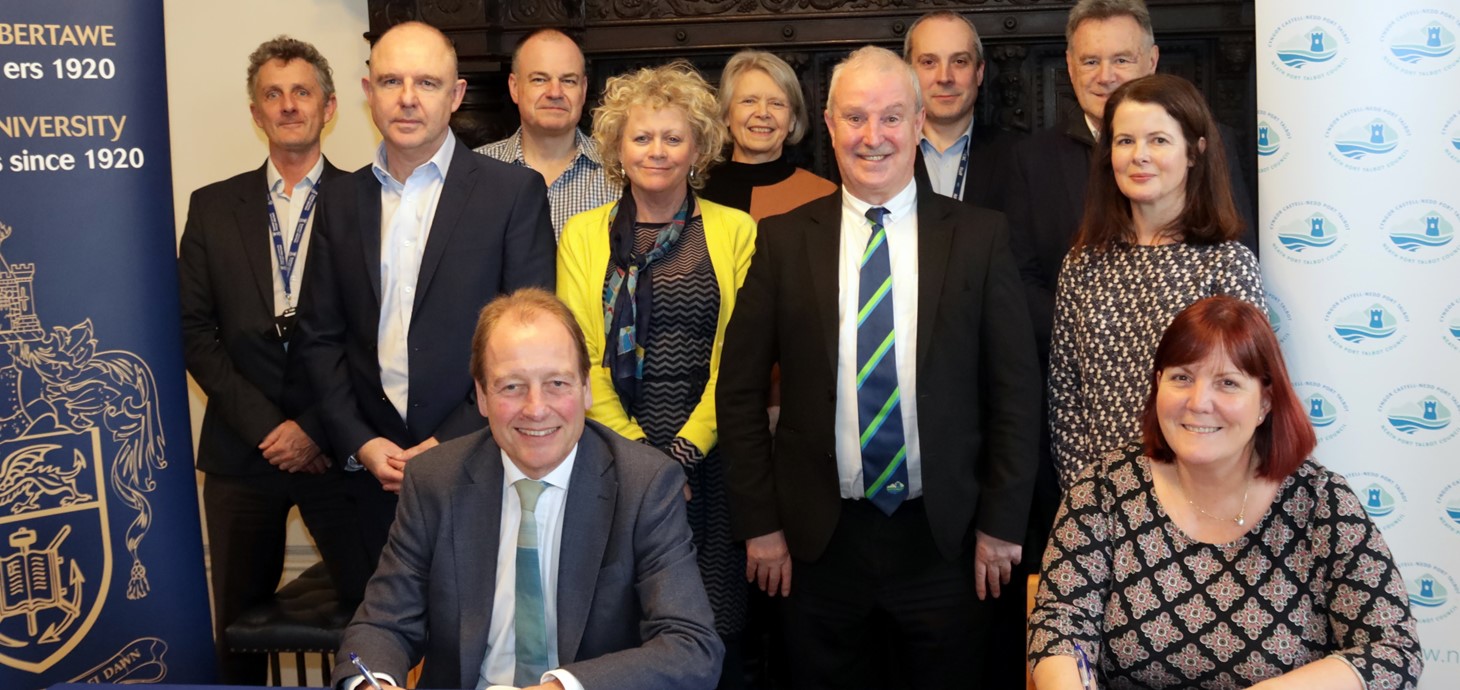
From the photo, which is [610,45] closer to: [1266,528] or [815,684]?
[815,684]

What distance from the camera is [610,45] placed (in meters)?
4.69

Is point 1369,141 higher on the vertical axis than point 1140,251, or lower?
Result: higher

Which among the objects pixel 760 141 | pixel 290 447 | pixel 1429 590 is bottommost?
pixel 1429 590

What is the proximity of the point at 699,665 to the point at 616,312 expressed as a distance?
1132 millimetres

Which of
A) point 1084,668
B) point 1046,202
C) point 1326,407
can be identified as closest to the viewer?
point 1084,668

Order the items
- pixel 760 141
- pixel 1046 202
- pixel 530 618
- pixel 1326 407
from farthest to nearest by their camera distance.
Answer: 1. pixel 760 141
2. pixel 1046 202
3. pixel 1326 407
4. pixel 530 618

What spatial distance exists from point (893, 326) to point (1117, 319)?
1.47ft

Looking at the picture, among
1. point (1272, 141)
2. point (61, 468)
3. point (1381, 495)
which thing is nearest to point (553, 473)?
point (61, 468)

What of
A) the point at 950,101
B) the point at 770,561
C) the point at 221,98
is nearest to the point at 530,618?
the point at 770,561

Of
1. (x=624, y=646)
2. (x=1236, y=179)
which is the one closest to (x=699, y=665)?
(x=624, y=646)

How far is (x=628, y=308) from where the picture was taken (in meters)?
3.03

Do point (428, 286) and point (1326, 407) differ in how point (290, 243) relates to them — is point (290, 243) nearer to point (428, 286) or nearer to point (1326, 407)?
point (428, 286)

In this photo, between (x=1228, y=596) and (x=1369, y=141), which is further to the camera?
(x=1369, y=141)

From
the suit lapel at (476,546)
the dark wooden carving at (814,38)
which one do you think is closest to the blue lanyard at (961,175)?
the dark wooden carving at (814,38)
